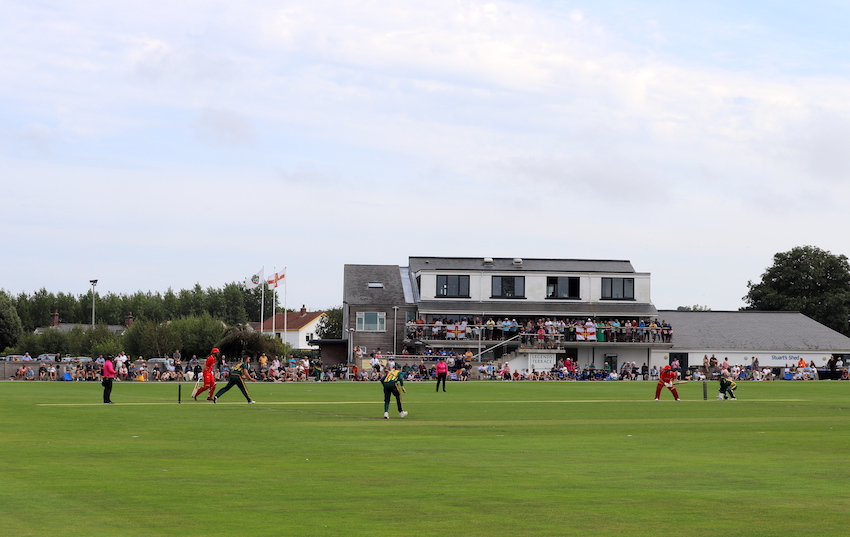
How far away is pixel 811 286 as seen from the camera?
357ft

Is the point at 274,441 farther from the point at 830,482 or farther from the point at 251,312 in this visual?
the point at 251,312

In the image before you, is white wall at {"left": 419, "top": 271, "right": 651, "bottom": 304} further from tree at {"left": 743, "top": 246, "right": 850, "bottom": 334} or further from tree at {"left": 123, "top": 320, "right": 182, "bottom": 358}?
tree at {"left": 743, "top": 246, "right": 850, "bottom": 334}

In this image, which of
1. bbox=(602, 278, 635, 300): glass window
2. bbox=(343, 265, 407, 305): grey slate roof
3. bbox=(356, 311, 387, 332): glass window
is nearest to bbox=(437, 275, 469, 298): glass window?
bbox=(343, 265, 407, 305): grey slate roof

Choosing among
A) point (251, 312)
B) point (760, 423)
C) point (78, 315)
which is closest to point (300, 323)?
point (251, 312)

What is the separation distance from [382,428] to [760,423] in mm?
10106

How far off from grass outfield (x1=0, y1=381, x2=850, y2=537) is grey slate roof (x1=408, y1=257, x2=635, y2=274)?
55593mm

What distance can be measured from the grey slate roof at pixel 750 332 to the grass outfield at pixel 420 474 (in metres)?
55.7

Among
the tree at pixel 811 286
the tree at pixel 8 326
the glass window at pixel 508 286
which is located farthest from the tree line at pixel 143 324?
the tree at pixel 811 286

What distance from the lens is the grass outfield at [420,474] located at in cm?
1162

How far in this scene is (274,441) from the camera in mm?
21016

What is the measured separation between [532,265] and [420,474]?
7194cm

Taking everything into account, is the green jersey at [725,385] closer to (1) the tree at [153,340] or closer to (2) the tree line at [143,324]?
(2) the tree line at [143,324]

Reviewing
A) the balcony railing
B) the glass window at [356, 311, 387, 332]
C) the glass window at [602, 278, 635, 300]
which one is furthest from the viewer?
the glass window at [602, 278, 635, 300]

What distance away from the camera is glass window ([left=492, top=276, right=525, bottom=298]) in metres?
84.8
